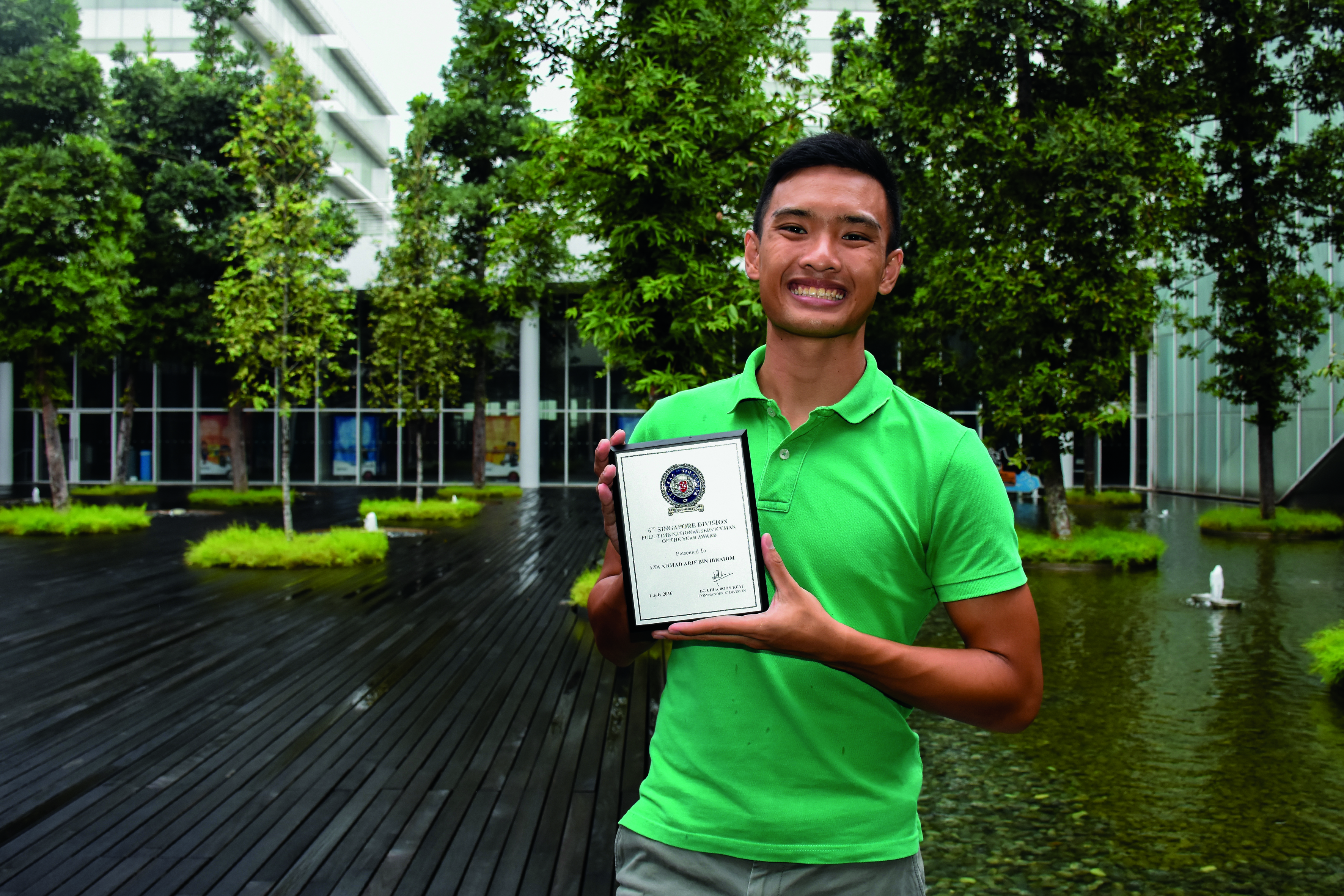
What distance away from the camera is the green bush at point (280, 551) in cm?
1292

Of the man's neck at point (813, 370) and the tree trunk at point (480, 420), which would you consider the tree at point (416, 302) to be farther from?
the man's neck at point (813, 370)

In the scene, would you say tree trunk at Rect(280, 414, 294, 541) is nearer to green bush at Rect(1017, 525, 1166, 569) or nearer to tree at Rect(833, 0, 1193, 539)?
tree at Rect(833, 0, 1193, 539)

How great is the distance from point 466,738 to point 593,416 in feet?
85.6

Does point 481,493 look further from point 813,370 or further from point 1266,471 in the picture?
point 813,370

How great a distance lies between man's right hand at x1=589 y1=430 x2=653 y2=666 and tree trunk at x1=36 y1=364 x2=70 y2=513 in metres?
18.3

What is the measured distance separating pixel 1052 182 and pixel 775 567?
539 inches

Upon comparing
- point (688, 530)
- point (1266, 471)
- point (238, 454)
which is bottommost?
point (1266, 471)

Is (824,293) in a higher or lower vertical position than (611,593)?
higher

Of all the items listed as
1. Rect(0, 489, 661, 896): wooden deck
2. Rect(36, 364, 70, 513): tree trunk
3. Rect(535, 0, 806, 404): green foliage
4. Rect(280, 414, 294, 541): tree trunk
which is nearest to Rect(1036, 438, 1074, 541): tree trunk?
Rect(535, 0, 806, 404): green foliage

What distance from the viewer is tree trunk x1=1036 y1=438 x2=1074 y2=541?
14055mm

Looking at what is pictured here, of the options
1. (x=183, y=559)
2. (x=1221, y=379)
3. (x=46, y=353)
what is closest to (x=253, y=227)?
(x=183, y=559)

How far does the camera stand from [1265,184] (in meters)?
16.7

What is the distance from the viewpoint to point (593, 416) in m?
31.6

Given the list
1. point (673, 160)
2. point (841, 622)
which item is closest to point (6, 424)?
point (673, 160)
